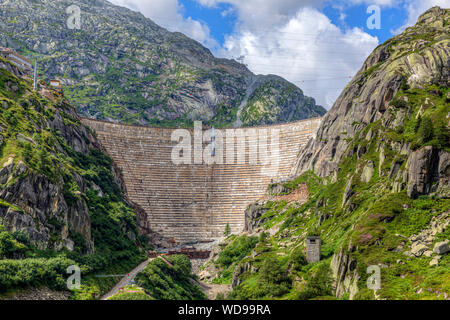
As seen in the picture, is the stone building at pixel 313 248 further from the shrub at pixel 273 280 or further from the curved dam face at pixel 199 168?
the curved dam face at pixel 199 168

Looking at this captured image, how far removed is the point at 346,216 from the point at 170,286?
2644 cm

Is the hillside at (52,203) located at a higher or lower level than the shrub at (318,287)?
higher

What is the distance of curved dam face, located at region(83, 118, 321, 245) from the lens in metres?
113

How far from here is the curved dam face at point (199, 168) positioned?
370 feet

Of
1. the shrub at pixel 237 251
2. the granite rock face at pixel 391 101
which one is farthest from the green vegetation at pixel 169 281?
the granite rock face at pixel 391 101

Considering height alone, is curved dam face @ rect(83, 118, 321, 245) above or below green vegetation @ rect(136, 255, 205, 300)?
above

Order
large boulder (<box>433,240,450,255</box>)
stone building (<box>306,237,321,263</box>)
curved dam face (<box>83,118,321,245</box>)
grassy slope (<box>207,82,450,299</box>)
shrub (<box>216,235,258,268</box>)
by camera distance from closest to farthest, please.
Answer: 1. grassy slope (<box>207,82,450,299</box>)
2. large boulder (<box>433,240,450,255</box>)
3. stone building (<box>306,237,321,263</box>)
4. shrub (<box>216,235,258,268</box>)
5. curved dam face (<box>83,118,321,245</box>)

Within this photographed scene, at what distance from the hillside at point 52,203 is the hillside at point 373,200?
19587mm

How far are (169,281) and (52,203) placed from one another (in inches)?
776

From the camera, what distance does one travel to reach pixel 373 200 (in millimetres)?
53688

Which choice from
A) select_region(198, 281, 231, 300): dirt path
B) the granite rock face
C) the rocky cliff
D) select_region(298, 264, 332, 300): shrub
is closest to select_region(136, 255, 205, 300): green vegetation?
select_region(198, 281, 231, 300): dirt path

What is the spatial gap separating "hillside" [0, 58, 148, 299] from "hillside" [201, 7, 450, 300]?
19.6 metres

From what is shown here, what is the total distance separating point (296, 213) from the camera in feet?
279

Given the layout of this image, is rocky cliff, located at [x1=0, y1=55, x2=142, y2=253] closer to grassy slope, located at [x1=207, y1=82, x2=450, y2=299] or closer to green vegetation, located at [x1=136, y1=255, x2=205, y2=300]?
green vegetation, located at [x1=136, y1=255, x2=205, y2=300]
